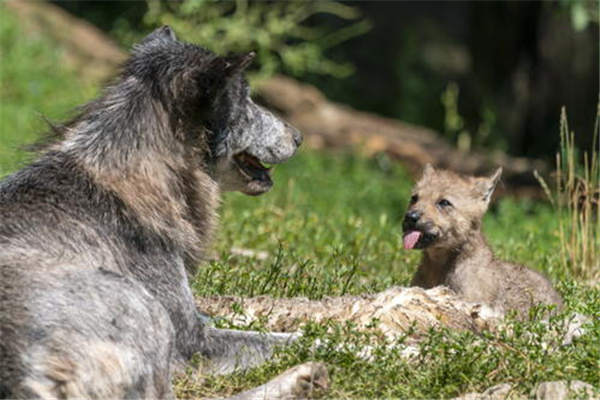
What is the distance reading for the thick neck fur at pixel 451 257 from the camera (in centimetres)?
831

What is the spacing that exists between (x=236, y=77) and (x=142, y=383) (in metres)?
1.78

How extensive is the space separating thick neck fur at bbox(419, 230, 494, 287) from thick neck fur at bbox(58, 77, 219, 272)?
228 cm

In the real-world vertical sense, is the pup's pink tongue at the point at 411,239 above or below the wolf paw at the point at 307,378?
above

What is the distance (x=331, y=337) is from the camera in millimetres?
6145

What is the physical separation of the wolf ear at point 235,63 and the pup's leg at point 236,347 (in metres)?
1.34

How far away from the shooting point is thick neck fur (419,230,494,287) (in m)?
8.31

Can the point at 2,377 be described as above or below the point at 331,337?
below

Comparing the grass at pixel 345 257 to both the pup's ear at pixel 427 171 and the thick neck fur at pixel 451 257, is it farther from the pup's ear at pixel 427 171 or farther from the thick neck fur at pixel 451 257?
the pup's ear at pixel 427 171

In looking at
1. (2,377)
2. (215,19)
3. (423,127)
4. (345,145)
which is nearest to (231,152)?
(2,377)

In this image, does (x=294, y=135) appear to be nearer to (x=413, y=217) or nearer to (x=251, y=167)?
(x=251, y=167)

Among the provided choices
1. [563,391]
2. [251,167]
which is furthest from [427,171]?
[563,391]

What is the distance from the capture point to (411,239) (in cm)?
828

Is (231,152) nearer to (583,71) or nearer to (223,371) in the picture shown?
(223,371)

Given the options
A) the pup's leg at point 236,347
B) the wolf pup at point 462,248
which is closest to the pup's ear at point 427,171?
the wolf pup at point 462,248
